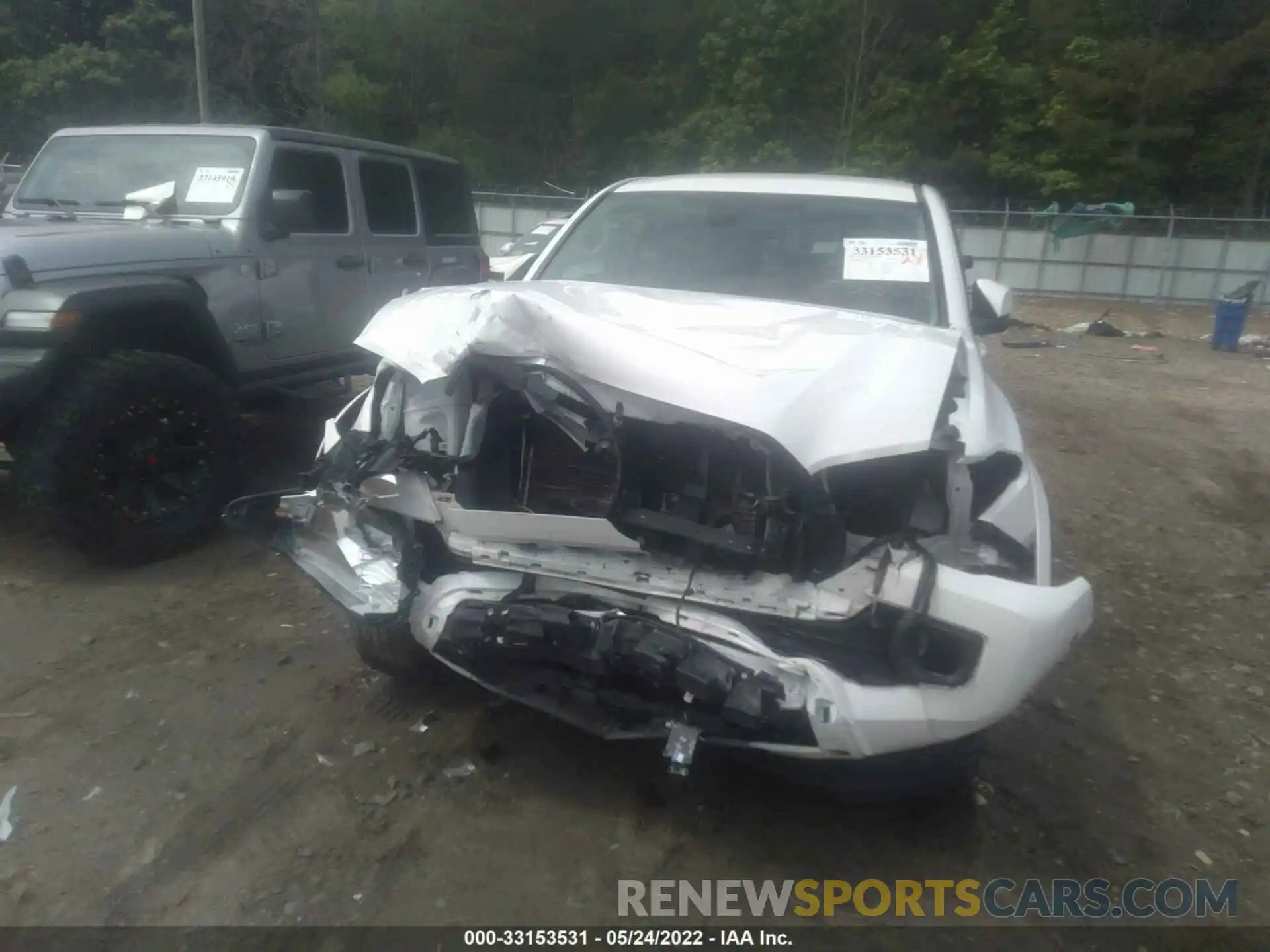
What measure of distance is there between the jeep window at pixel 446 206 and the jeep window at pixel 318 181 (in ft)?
2.86

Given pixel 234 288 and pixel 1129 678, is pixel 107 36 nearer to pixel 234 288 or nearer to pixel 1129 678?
pixel 234 288

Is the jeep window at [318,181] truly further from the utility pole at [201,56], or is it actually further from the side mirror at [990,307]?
the utility pole at [201,56]

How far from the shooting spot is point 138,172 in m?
5.23

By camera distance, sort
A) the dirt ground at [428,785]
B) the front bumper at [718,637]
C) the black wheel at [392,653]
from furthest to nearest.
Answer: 1. the black wheel at [392,653]
2. the dirt ground at [428,785]
3. the front bumper at [718,637]

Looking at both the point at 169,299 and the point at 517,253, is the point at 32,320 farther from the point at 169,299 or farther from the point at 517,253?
the point at 517,253

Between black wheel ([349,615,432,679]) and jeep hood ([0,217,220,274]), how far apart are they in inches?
90.0

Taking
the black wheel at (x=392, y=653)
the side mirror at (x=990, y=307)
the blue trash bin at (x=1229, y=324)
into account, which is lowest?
the blue trash bin at (x=1229, y=324)

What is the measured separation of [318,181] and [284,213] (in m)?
0.76

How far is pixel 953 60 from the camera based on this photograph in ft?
91.1

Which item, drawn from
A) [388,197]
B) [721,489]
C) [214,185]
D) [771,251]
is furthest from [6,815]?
[388,197]

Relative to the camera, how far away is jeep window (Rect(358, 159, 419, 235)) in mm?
6074

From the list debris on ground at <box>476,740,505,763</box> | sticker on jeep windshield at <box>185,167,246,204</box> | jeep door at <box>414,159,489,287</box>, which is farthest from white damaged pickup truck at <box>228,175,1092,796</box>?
jeep door at <box>414,159,489,287</box>

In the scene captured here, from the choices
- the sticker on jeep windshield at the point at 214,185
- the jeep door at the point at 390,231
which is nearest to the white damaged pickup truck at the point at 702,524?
the sticker on jeep windshield at the point at 214,185

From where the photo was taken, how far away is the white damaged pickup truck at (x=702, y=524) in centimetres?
224
